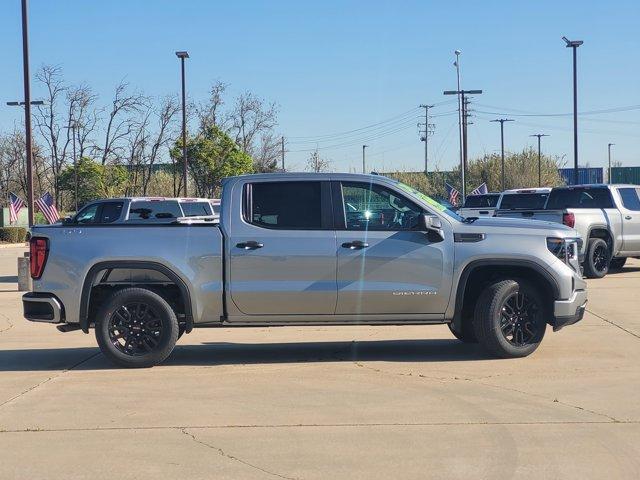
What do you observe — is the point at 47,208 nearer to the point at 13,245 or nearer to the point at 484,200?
the point at 13,245

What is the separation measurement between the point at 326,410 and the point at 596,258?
12.3m

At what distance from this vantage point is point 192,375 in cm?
807

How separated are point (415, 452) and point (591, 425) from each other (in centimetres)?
153

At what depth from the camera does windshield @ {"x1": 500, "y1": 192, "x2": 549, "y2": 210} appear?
21.8m

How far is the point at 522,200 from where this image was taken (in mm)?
21906

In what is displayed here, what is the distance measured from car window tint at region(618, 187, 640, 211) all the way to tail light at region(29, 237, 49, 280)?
13739 mm

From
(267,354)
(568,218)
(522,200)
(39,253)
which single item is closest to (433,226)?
(267,354)

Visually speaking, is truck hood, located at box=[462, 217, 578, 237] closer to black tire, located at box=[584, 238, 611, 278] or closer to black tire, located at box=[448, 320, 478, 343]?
black tire, located at box=[448, 320, 478, 343]

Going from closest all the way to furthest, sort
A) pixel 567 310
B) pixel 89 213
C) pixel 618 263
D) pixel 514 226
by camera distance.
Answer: pixel 567 310
pixel 514 226
pixel 89 213
pixel 618 263

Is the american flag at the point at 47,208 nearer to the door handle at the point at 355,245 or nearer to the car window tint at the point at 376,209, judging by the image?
the car window tint at the point at 376,209

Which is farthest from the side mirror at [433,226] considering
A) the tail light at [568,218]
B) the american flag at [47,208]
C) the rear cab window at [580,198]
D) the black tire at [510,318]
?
the american flag at [47,208]

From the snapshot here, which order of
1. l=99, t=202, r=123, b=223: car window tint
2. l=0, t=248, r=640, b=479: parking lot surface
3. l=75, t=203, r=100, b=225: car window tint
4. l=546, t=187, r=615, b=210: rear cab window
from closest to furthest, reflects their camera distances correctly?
l=0, t=248, r=640, b=479: parking lot surface
l=546, t=187, r=615, b=210: rear cab window
l=99, t=202, r=123, b=223: car window tint
l=75, t=203, r=100, b=225: car window tint

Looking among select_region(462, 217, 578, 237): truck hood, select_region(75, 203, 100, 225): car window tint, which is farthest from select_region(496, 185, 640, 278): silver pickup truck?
select_region(75, 203, 100, 225): car window tint

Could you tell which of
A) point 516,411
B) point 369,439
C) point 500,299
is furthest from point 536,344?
point 369,439
